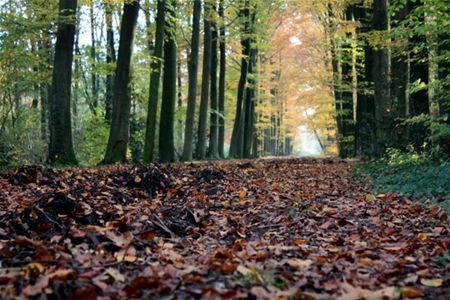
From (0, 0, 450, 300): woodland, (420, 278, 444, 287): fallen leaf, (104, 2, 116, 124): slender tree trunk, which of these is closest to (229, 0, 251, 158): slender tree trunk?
(0, 0, 450, 300): woodland

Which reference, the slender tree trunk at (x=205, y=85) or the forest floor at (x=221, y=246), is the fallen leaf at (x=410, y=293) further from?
the slender tree trunk at (x=205, y=85)

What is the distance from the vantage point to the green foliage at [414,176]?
6.77 metres

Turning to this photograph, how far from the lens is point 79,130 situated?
23281 mm

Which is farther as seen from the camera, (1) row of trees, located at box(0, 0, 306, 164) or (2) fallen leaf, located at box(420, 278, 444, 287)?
(1) row of trees, located at box(0, 0, 306, 164)

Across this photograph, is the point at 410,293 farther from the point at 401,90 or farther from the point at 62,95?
the point at 401,90

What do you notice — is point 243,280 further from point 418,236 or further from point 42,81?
point 42,81

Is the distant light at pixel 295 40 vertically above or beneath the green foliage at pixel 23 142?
above

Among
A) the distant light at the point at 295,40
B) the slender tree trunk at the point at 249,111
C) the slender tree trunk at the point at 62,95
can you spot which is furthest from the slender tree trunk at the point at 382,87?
the distant light at the point at 295,40

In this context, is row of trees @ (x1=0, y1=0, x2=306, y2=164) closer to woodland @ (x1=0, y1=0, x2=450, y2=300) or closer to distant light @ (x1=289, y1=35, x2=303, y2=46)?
woodland @ (x1=0, y1=0, x2=450, y2=300)

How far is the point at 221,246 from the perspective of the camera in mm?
3906

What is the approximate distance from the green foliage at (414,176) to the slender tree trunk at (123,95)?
21.5 ft

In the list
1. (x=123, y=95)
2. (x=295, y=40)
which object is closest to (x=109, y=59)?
(x=123, y=95)

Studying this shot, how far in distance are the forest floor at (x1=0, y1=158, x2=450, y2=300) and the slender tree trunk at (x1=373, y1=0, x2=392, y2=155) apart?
7.20m

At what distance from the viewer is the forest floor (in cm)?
256
